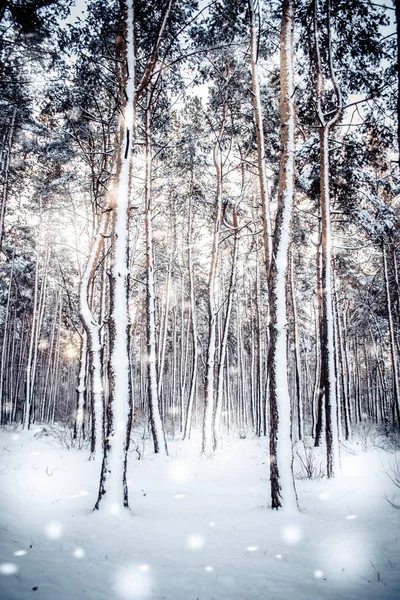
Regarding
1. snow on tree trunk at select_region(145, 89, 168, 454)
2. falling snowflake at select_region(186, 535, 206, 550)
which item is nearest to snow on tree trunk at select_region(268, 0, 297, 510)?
falling snowflake at select_region(186, 535, 206, 550)

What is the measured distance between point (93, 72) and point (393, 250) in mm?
12177

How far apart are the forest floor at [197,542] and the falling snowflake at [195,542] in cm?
1

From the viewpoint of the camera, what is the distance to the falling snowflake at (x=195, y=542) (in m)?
3.20

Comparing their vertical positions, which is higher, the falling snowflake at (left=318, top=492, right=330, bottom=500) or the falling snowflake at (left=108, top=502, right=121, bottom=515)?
the falling snowflake at (left=108, top=502, right=121, bottom=515)

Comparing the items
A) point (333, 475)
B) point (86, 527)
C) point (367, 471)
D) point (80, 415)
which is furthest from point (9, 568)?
point (80, 415)

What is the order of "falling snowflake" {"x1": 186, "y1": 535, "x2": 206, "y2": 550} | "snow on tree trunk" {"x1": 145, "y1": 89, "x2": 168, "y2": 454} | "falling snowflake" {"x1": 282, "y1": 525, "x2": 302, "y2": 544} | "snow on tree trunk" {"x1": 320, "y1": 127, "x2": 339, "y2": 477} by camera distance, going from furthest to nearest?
"snow on tree trunk" {"x1": 145, "y1": 89, "x2": 168, "y2": 454}
"snow on tree trunk" {"x1": 320, "y1": 127, "x2": 339, "y2": 477}
"falling snowflake" {"x1": 282, "y1": 525, "x2": 302, "y2": 544}
"falling snowflake" {"x1": 186, "y1": 535, "x2": 206, "y2": 550}

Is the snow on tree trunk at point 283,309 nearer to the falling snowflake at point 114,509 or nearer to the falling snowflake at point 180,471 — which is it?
the falling snowflake at point 114,509

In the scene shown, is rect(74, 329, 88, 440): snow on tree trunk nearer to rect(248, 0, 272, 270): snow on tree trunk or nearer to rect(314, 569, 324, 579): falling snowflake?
rect(248, 0, 272, 270): snow on tree trunk

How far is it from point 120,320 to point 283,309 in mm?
2477

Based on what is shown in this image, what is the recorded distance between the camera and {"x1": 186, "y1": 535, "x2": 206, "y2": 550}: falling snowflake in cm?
320

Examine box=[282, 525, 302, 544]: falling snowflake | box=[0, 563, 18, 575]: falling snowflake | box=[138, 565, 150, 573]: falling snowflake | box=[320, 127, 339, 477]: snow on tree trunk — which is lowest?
box=[282, 525, 302, 544]: falling snowflake

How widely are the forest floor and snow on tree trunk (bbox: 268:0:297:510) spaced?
0.50 metres

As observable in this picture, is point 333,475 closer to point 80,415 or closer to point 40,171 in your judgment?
point 80,415

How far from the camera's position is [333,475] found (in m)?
6.35
